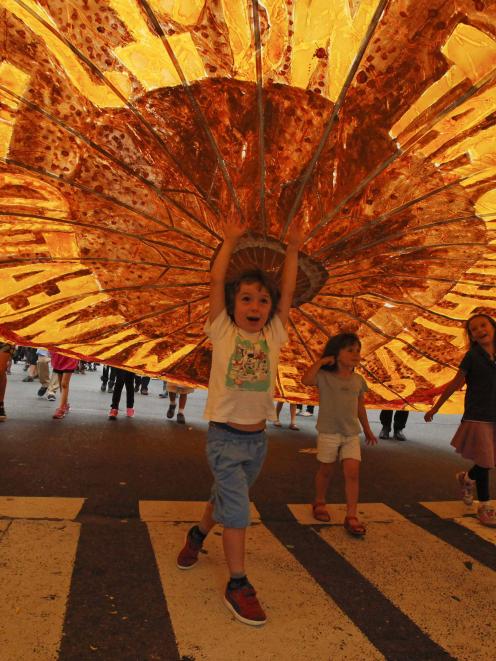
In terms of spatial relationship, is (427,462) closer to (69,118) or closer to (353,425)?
(353,425)

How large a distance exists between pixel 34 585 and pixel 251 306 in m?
1.83

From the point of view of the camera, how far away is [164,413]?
11422 mm

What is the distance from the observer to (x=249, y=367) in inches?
135

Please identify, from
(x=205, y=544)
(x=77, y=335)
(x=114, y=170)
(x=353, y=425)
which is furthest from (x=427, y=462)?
(x=114, y=170)

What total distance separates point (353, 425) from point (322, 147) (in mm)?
2578

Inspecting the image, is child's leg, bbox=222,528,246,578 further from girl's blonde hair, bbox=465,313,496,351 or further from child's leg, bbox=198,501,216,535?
girl's blonde hair, bbox=465,313,496,351

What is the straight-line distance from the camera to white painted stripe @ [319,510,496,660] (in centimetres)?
309

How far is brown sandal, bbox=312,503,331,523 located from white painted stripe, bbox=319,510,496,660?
19 cm

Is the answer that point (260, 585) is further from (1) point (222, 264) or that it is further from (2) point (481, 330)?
(2) point (481, 330)

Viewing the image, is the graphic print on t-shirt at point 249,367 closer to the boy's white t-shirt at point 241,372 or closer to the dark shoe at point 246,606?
the boy's white t-shirt at point 241,372

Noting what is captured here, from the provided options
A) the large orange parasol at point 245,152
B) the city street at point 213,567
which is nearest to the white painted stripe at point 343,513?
the city street at point 213,567

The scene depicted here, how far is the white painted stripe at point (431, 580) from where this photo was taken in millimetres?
3092

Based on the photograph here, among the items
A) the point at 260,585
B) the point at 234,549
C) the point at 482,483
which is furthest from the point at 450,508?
the point at 234,549

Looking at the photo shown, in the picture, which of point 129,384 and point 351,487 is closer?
point 351,487
